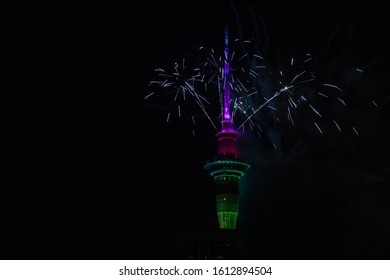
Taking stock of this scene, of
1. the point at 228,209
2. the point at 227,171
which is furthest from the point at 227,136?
the point at 228,209

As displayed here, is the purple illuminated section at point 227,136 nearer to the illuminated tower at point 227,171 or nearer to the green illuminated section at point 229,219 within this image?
the illuminated tower at point 227,171

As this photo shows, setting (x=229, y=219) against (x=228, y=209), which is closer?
(x=228, y=209)

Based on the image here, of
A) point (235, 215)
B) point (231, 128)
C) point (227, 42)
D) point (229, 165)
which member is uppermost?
point (227, 42)

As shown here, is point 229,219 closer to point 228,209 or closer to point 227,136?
point 228,209

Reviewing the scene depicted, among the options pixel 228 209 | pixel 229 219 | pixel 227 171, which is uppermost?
pixel 227 171
